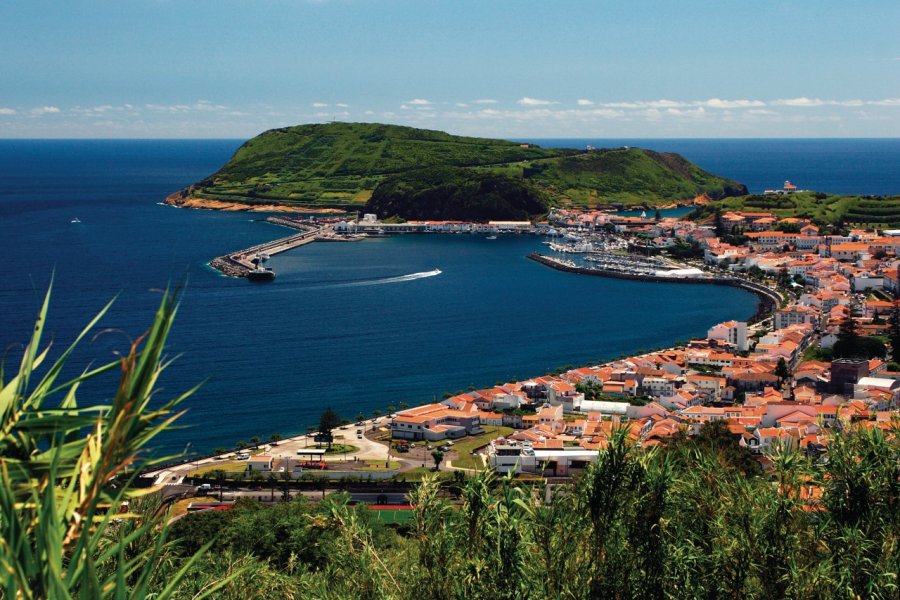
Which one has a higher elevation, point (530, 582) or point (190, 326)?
point (530, 582)

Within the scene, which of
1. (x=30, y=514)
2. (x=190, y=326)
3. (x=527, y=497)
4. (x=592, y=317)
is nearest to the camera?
(x=30, y=514)

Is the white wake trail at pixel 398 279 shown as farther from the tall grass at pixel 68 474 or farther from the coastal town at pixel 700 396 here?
the tall grass at pixel 68 474

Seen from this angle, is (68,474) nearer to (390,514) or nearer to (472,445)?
(390,514)

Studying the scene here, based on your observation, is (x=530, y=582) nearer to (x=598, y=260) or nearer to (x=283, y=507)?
(x=283, y=507)

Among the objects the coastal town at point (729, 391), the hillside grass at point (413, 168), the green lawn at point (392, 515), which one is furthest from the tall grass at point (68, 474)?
the hillside grass at point (413, 168)

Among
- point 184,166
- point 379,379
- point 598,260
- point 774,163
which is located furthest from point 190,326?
point 774,163

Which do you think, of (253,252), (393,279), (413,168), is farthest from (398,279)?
(413,168)

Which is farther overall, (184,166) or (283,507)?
(184,166)
